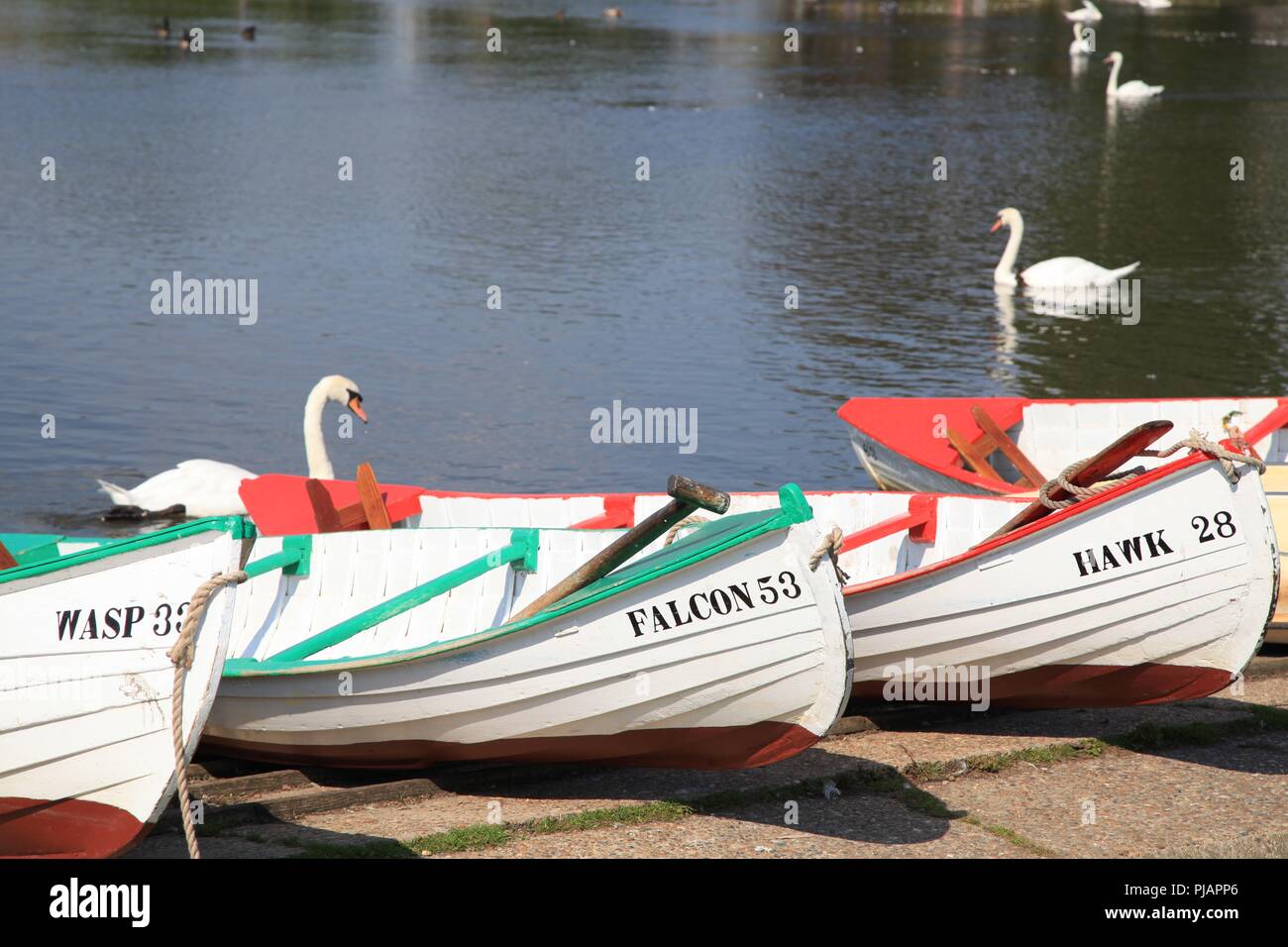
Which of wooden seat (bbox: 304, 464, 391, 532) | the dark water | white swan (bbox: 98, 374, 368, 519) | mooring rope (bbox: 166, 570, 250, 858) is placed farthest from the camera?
the dark water

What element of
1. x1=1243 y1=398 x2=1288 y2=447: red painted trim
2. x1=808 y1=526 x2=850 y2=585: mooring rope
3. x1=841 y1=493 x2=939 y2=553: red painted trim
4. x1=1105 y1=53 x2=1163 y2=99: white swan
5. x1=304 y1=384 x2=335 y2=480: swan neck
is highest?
x1=1105 y1=53 x2=1163 y2=99: white swan

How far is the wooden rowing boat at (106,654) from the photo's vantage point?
6992 millimetres

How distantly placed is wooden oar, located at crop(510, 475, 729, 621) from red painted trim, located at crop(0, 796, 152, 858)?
6.76 ft

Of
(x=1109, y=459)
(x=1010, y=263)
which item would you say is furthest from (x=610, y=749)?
(x=1010, y=263)

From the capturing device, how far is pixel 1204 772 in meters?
8.62

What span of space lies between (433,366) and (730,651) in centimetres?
1333

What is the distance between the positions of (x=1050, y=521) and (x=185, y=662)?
4448 mm

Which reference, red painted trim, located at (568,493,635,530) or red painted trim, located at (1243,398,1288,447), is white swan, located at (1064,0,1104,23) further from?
red painted trim, located at (568,493,635,530)

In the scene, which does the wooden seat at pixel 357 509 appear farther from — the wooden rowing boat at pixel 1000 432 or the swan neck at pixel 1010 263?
the swan neck at pixel 1010 263

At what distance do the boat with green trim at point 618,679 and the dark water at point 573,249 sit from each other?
7646 millimetres

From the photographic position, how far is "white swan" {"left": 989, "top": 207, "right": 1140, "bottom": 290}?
2438 centimetres

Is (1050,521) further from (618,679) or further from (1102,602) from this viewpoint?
(618,679)

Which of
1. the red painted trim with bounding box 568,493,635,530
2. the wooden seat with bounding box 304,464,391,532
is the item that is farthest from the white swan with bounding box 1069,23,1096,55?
the wooden seat with bounding box 304,464,391,532

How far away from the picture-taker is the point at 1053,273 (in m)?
24.5
